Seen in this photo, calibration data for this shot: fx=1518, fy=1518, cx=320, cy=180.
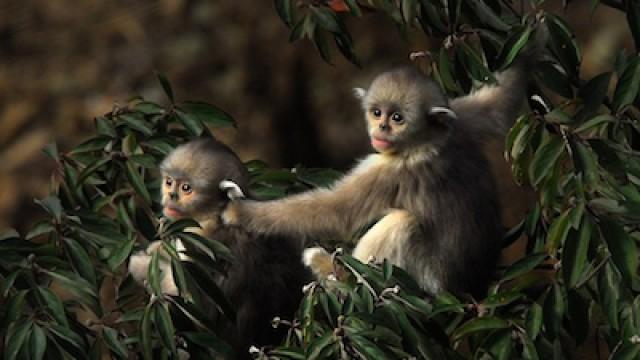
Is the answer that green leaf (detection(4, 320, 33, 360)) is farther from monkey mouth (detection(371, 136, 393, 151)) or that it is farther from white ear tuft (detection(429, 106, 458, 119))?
white ear tuft (detection(429, 106, 458, 119))

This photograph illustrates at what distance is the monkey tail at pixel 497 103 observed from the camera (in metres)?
6.53

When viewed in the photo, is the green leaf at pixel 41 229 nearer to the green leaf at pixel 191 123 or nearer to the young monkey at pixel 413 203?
the young monkey at pixel 413 203

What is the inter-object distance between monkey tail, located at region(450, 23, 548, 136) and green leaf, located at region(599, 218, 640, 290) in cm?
168

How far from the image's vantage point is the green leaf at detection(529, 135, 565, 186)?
5094mm

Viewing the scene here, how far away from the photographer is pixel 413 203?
638 centimetres

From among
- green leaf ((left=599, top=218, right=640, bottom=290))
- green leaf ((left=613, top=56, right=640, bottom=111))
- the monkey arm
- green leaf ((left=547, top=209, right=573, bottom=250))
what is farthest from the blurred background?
green leaf ((left=599, top=218, right=640, bottom=290))

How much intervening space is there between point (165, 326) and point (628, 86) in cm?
184

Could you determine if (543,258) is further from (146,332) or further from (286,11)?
(286,11)

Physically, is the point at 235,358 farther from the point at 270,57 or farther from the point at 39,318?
the point at 270,57

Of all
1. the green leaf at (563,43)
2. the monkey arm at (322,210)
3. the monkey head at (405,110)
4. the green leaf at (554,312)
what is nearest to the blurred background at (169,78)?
the monkey arm at (322,210)

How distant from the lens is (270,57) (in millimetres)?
9359

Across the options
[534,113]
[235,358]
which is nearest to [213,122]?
[235,358]

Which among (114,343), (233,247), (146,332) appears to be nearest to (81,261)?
(114,343)

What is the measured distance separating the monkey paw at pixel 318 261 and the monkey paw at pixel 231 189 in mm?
423
